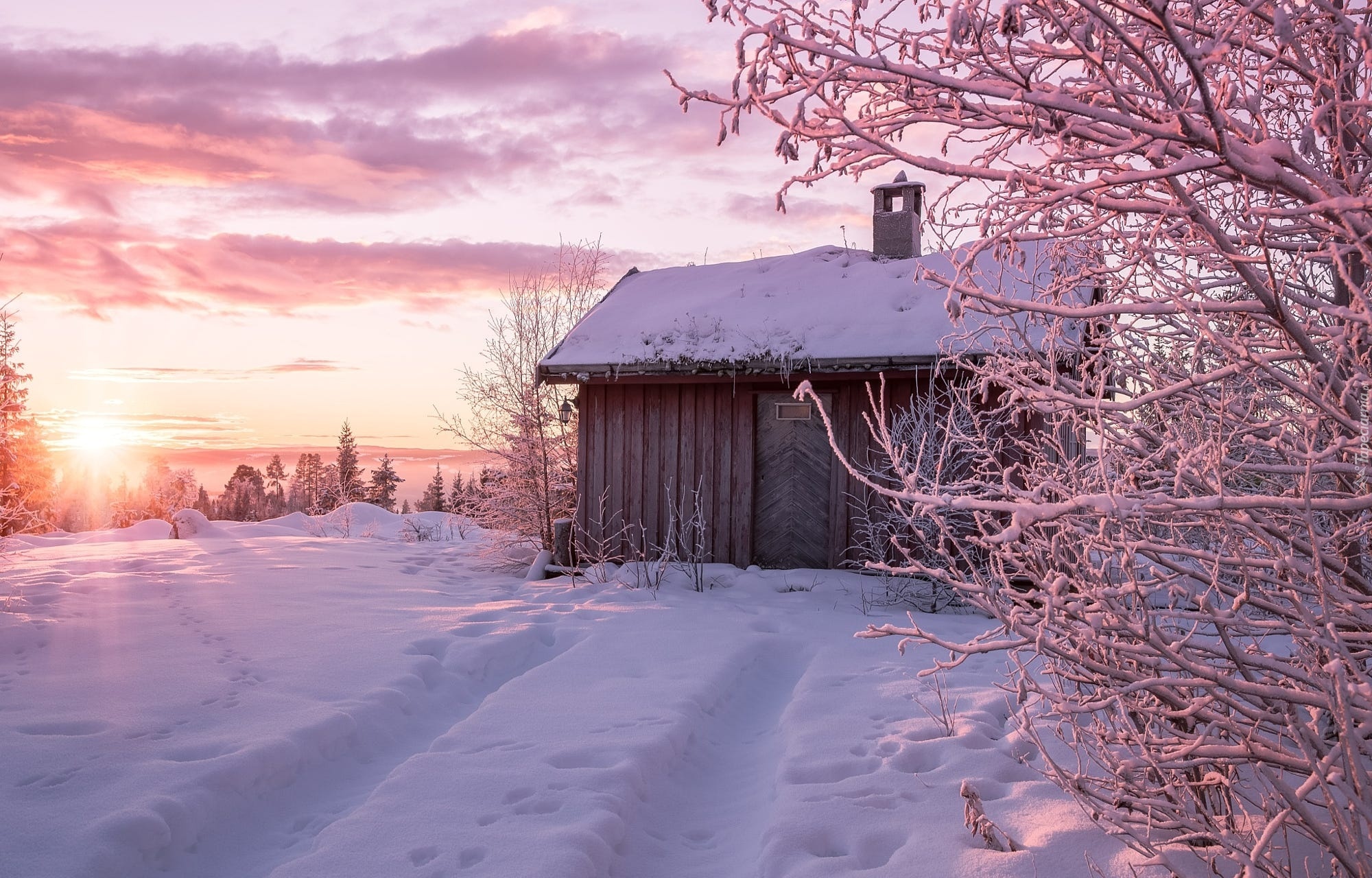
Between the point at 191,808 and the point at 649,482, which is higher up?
the point at 649,482

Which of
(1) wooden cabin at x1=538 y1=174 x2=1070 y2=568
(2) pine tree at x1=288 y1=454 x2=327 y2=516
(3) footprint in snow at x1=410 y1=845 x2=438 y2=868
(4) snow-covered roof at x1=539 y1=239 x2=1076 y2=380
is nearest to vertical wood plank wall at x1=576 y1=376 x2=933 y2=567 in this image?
(1) wooden cabin at x1=538 y1=174 x2=1070 y2=568

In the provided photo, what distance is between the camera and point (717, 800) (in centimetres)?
476

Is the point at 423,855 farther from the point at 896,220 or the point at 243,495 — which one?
the point at 243,495

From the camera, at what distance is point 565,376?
1222 cm

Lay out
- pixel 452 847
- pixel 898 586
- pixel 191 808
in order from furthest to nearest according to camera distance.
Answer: pixel 898 586
pixel 191 808
pixel 452 847

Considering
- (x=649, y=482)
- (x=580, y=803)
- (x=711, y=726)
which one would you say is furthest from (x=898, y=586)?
(x=580, y=803)

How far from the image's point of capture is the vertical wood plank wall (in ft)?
36.6

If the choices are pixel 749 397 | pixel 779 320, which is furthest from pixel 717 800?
pixel 779 320

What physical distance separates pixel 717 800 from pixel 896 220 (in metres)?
11.2

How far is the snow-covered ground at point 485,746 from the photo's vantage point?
3.88 m

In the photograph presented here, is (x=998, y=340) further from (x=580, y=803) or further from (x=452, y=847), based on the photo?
(x=452, y=847)

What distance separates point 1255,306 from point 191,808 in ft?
16.1

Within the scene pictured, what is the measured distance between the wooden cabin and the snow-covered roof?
0.09ft

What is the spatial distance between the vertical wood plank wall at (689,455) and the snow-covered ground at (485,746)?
2542mm
